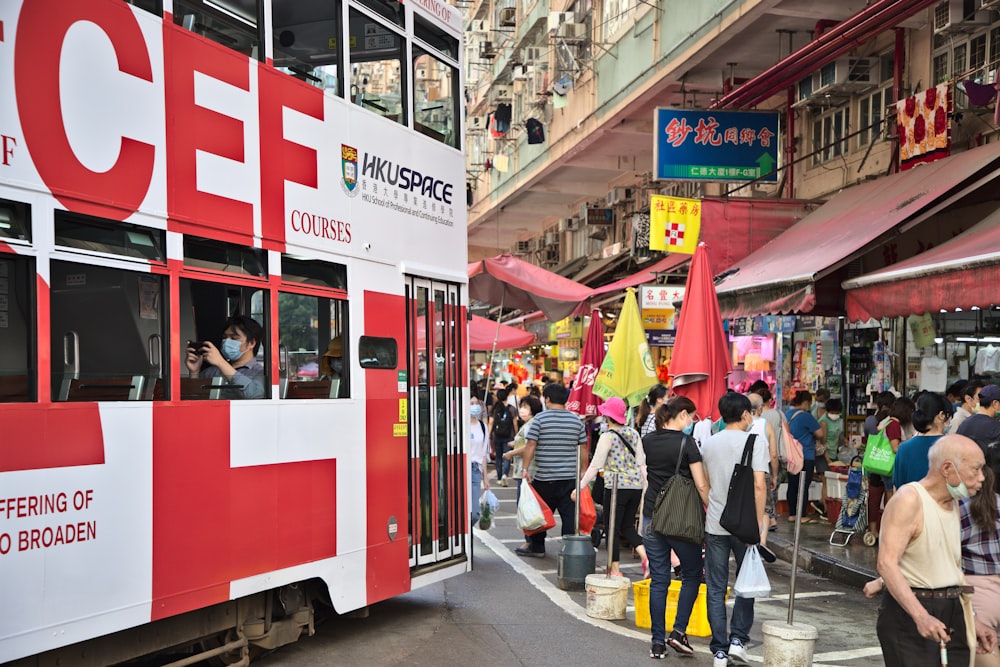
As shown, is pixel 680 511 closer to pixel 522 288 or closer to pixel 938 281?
pixel 938 281

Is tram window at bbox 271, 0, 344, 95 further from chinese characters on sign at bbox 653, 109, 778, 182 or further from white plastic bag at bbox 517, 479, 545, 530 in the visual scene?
chinese characters on sign at bbox 653, 109, 778, 182

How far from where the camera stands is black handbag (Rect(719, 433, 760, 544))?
7531 millimetres

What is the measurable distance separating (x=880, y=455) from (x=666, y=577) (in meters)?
4.65

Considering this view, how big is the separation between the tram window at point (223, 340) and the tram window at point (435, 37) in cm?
291

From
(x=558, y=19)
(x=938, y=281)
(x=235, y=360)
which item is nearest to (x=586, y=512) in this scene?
(x=938, y=281)

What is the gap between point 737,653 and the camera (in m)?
7.80

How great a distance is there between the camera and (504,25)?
3441 centimetres

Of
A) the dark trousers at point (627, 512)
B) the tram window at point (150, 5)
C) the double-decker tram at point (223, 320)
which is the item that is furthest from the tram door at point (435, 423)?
the tram window at point (150, 5)

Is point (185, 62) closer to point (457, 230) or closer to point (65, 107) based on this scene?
point (65, 107)

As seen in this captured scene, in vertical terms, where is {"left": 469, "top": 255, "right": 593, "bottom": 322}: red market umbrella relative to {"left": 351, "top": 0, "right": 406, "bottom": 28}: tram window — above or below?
below

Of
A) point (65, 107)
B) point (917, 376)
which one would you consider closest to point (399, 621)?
point (65, 107)

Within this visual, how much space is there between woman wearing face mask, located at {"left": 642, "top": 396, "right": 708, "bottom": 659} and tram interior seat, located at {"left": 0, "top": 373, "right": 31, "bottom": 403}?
441 centimetres

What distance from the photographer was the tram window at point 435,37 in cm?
880

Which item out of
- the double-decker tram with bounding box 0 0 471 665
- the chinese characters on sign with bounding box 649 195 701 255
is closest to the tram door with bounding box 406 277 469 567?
the double-decker tram with bounding box 0 0 471 665
